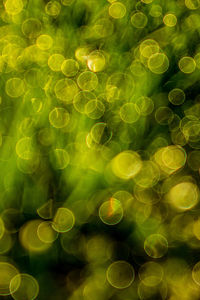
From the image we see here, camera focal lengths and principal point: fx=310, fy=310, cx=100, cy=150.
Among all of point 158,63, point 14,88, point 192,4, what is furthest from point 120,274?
point 192,4

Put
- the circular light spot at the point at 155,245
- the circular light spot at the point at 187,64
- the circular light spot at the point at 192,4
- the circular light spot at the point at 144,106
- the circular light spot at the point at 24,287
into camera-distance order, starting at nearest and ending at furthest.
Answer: the circular light spot at the point at 24,287, the circular light spot at the point at 155,245, the circular light spot at the point at 144,106, the circular light spot at the point at 187,64, the circular light spot at the point at 192,4

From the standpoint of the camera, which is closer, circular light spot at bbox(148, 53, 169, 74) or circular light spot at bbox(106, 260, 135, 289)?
circular light spot at bbox(106, 260, 135, 289)

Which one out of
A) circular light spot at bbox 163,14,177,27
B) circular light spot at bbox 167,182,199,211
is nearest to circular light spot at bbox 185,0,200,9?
circular light spot at bbox 163,14,177,27

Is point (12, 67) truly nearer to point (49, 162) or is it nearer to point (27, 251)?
point (49, 162)

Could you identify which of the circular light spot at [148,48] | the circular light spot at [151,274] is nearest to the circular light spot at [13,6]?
the circular light spot at [148,48]

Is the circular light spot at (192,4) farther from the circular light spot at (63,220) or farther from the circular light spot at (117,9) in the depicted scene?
the circular light spot at (63,220)

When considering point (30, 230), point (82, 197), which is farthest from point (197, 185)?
point (30, 230)

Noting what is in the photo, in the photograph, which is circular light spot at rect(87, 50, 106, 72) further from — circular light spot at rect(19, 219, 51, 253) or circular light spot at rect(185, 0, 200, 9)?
circular light spot at rect(19, 219, 51, 253)
